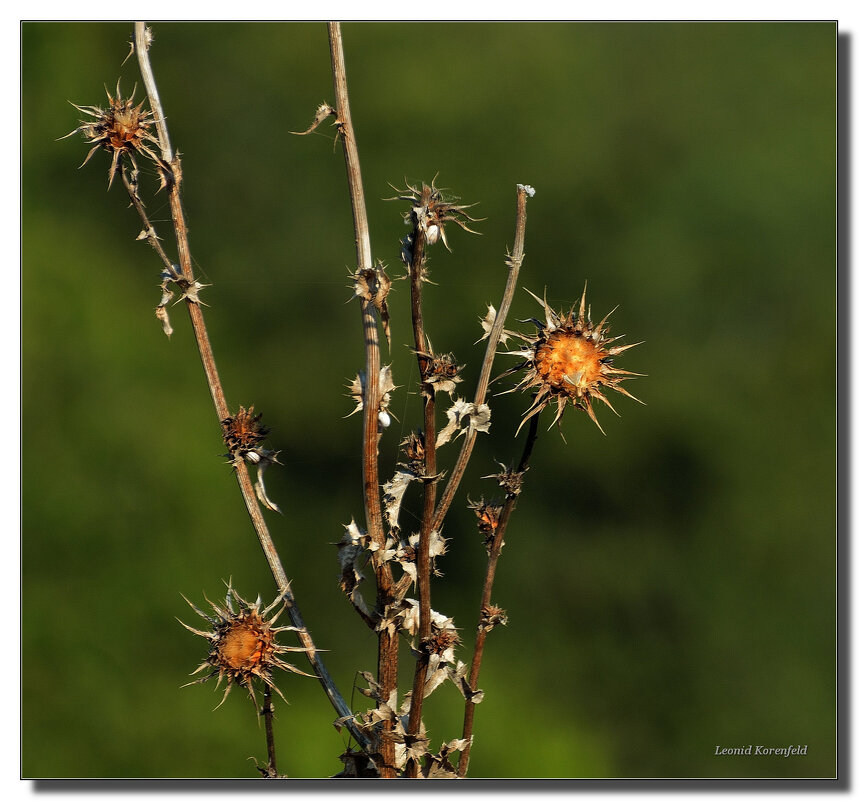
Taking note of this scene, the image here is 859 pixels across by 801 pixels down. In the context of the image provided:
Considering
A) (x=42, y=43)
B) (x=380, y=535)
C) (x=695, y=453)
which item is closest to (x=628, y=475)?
(x=695, y=453)

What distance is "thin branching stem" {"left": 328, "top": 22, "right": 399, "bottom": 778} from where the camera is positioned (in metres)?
0.80

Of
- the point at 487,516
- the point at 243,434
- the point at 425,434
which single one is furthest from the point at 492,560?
the point at 243,434

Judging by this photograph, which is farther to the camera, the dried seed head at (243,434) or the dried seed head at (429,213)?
the dried seed head at (243,434)

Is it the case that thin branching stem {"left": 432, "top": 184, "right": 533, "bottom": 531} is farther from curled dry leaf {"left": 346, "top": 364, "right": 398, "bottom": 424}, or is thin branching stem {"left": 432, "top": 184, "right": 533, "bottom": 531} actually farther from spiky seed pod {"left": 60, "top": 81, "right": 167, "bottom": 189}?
spiky seed pod {"left": 60, "top": 81, "right": 167, "bottom": 189}

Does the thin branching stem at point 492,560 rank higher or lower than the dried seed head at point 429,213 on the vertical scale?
lower

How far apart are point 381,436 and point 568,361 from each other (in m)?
0.19

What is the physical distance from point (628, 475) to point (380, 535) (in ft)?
4.84

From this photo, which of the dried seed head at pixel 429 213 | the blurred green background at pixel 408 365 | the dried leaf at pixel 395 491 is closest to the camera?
the dried seed head at pixel 429 213

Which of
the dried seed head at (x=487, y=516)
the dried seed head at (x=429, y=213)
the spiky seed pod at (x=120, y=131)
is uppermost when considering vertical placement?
the spiky seed pod at (x=120, y=131)

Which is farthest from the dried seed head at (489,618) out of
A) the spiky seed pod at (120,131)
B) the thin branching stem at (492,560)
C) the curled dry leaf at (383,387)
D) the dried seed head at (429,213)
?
the spiky seed pod at (120,131)

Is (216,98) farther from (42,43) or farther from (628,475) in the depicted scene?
(628,475)

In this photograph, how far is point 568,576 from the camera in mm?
2246

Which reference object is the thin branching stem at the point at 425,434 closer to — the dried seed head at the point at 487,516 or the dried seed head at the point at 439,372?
the dried seed head at the point at 439,372

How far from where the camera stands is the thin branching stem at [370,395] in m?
0.80
